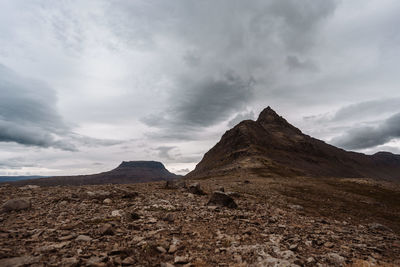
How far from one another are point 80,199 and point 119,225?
5864 mm

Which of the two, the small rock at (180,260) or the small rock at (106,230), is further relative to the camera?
the small rock at (106,230)

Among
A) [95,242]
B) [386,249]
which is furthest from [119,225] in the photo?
[386,249]

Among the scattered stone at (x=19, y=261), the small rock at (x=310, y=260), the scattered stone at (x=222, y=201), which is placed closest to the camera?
the scattered stone at (x=19, y=261)

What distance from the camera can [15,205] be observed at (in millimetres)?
9586

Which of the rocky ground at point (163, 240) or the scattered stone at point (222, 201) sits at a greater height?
the scattered stone at point (222, 201)

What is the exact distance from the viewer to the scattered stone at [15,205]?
9258 mm

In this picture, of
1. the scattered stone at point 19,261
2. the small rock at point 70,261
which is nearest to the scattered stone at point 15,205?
the scattered stone at point 19,261

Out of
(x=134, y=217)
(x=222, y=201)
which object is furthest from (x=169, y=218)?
(x=222, y=201)

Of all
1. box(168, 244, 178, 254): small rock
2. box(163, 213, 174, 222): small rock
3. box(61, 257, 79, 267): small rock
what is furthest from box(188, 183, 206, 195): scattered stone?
box(61, 257, 79, 267): small rock

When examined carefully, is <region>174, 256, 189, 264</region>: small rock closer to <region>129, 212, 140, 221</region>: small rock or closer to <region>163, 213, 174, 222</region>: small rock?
<region>163, 213, 174, 222</region>: small rock

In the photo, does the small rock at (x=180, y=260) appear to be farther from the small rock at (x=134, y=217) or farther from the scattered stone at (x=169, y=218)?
the small rock at (x=134, y=217)

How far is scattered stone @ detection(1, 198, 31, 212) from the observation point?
9.26 m

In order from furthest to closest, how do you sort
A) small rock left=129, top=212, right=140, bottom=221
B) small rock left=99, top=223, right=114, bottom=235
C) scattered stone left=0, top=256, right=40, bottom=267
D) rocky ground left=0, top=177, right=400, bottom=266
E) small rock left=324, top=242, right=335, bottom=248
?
small rock left=129, top=212, right=140, bottom=221 → small rock left=324, top=242, right=335, bottom=248 → small rock left=99, top=223, right=114, bottom=235 → rocky ground left=0, top=177, right=400, bottom=266 → scattered stone left=0, top=256, right=40, bottom=267

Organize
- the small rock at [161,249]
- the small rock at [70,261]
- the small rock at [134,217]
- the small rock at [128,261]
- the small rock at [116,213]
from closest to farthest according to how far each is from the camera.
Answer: the small rock at [70,261] → the small rock at [128,261] → the small rock at [161,249] → the small rock at [134,217] → the small rock at [116,213]
